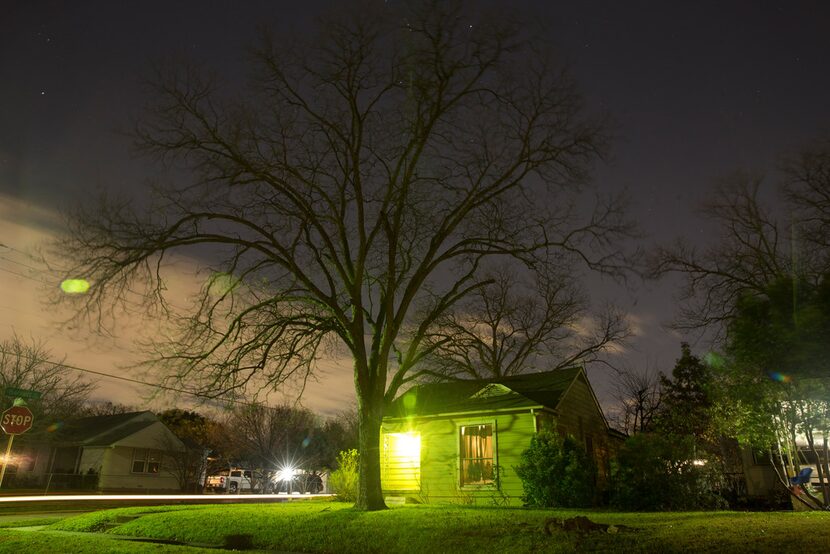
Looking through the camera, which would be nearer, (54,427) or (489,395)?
(489,395)

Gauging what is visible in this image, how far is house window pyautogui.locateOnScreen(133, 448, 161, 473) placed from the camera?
1722 inches

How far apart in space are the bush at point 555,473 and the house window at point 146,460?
37.0 m

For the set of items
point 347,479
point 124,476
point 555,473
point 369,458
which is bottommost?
point 124,476

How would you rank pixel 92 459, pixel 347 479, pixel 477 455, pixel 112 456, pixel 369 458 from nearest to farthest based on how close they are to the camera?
1. pixel 369 458
2. pixel 477 455
3. pixel 347 479
4. pixel 112 456
5. pixel 92 459

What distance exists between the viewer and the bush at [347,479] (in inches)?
835

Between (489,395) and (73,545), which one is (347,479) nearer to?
(489,395)

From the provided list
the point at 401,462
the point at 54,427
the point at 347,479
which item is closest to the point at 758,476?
the point at 401,462

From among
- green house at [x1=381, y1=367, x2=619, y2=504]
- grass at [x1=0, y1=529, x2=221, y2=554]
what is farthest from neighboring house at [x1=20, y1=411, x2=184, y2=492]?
grass at [x1=0, y1=529, x2=221, y2=554]

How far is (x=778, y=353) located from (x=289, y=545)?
1102 cm

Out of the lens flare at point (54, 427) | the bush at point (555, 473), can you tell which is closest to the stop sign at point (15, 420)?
the bush at point (555, 473)

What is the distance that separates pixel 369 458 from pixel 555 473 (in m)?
5.51

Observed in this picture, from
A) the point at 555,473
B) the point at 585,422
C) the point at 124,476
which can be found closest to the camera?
the point at 555,473

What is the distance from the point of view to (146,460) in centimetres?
4438

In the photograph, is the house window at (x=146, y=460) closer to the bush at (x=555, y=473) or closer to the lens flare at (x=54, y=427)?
the lens flare at (x=54, y=427)
